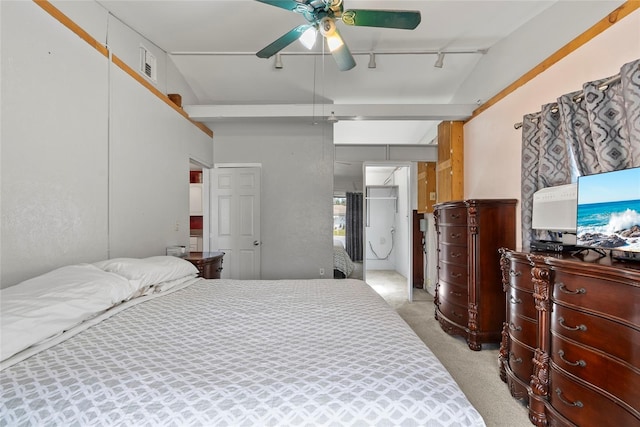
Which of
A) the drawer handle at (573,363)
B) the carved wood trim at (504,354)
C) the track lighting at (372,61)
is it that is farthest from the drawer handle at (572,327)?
the track lighting at (372,61)

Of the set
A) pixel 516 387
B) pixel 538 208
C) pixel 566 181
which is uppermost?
pixel 566 181

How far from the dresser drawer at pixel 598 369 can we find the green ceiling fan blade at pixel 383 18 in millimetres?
2042

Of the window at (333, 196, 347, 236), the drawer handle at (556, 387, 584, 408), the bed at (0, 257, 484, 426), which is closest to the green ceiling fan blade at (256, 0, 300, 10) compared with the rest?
the bed at (0, 257, 484, 426)

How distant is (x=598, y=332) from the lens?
1.35 metres

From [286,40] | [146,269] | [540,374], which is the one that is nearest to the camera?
[540,374]

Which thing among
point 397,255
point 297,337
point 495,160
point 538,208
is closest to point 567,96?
point 538,208

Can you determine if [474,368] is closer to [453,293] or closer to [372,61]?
[453,293]

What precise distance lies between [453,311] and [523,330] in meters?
1.04

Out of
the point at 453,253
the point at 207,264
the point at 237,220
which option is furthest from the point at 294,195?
the point at 453,253

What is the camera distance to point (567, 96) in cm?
193

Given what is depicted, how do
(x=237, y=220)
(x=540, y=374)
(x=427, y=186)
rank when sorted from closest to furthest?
(x=540, y=374) < (x=237, y=220) < (x=427, y=186)

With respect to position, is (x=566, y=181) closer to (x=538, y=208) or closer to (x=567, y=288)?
(x=538, y=208)

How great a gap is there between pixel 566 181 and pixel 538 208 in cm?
27

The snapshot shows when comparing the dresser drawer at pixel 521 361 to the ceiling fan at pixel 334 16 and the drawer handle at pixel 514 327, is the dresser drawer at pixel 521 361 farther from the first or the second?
the ceiling fan at pixel 334 16
